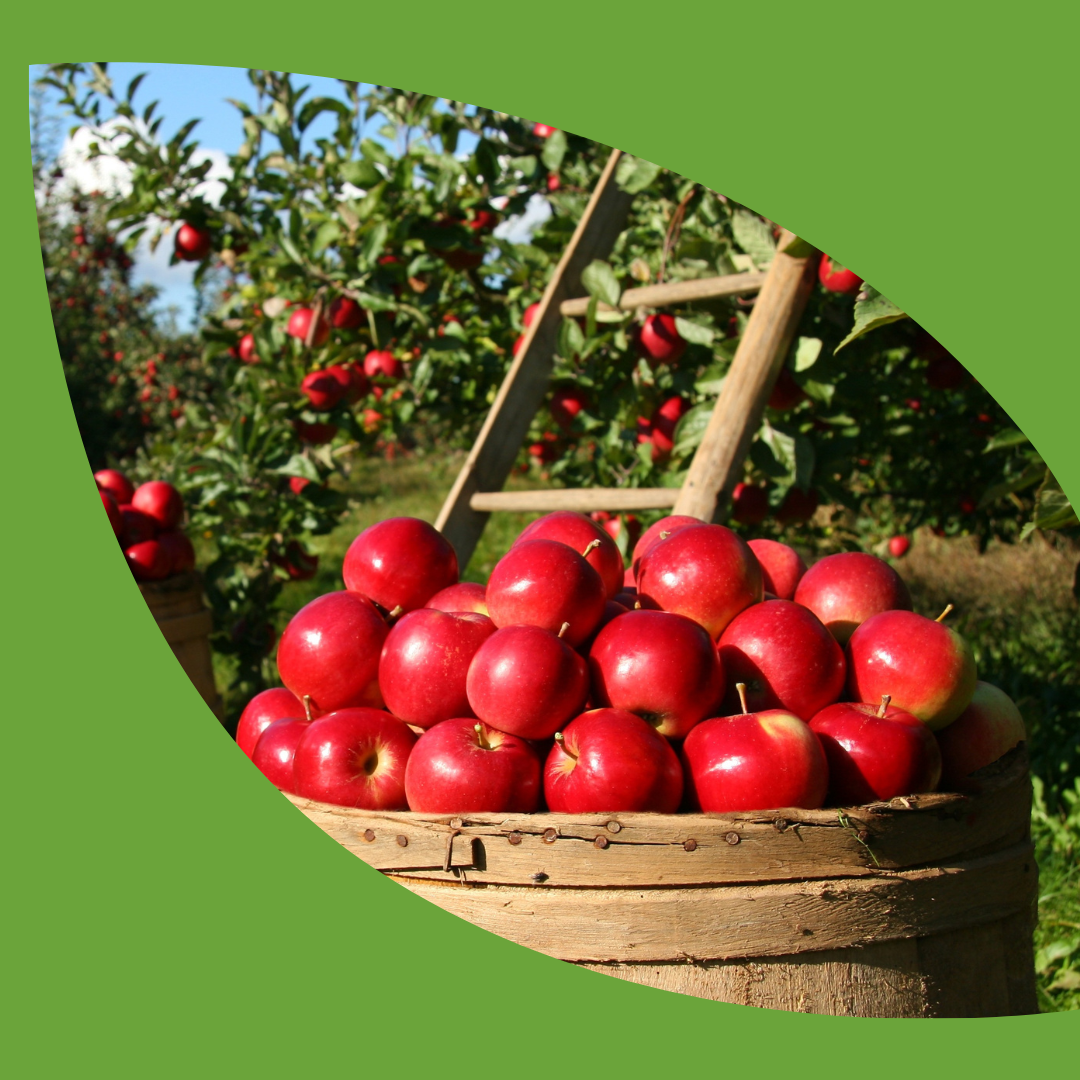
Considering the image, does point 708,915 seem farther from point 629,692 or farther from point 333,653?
point 333,653

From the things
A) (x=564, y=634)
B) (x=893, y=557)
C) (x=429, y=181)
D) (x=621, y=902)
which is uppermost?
(x=429, y=181)

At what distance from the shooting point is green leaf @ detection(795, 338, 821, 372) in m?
1.96

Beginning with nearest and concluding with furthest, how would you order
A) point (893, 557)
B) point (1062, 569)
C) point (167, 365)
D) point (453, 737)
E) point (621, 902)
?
point (621, 902) < point (453, 737) < point (1062, 569) < point (893, 557) < point (167, 365)

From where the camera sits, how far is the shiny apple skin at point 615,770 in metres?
0.87

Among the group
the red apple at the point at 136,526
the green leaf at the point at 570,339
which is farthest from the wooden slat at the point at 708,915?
the red apple at the point at 136,526

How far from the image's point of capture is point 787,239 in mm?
1851

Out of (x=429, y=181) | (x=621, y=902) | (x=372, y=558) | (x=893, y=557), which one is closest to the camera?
(x=621, y=902)

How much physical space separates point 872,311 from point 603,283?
1129 millimetres

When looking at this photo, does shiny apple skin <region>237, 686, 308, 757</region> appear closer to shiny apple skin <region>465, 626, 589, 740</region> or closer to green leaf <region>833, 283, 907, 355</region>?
shiny apple skin <region>465, 626, 589, 740</region>

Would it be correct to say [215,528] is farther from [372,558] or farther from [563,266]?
[372,558]

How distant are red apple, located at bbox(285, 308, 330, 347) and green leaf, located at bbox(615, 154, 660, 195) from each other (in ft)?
3.70

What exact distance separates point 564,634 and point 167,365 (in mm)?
7044

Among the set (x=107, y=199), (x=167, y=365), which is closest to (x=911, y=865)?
(x=107, y=199)

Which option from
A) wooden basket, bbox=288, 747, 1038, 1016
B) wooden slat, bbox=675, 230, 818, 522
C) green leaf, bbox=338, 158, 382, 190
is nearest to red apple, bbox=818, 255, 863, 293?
wooden slat, bbox=675, 230, 818, 522
